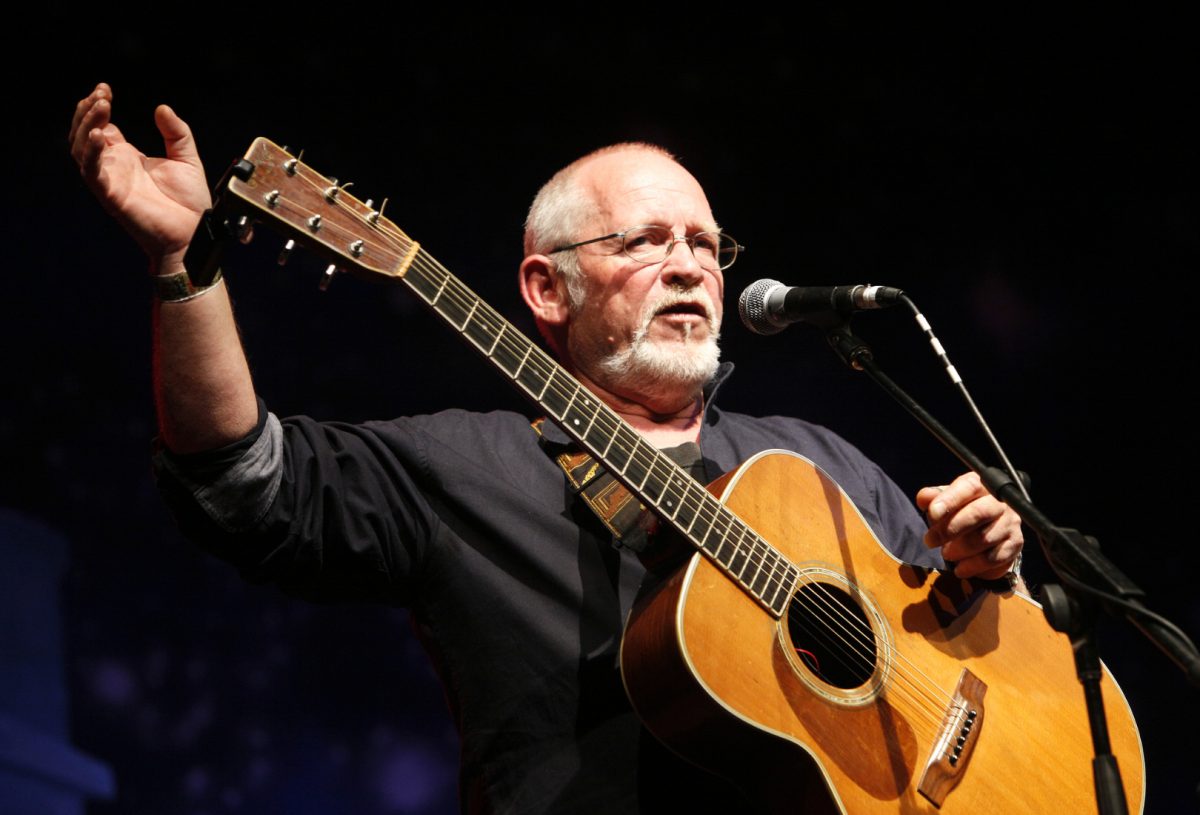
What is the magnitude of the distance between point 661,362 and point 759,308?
592mm

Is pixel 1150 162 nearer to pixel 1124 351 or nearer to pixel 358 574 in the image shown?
pixel 1124 351

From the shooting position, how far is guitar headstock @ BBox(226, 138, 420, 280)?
176 centimetres

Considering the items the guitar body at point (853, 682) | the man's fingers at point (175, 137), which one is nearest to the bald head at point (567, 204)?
the guitar body at point (853, 682)

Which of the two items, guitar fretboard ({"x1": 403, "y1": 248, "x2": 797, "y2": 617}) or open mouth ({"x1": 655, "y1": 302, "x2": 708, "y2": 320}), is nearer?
guitar fretboard ({"x1": 403, "y1": 248, "x2": 797, "y2": 617})

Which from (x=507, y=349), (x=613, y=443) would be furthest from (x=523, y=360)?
(x=613, y=443)

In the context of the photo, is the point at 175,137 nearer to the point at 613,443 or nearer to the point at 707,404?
the point at 613,443

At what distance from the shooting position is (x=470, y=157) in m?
4.31

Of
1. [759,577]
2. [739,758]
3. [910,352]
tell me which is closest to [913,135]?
[910,352]

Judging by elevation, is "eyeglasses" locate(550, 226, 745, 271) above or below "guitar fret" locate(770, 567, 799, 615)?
above

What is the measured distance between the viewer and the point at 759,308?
2.38 m

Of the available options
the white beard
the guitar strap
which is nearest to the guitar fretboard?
the guitar strap

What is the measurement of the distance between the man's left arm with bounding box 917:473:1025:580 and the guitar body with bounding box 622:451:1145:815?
85mm

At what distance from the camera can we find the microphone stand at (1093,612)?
4.89 feet

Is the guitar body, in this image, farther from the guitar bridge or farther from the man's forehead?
the man's forehead
